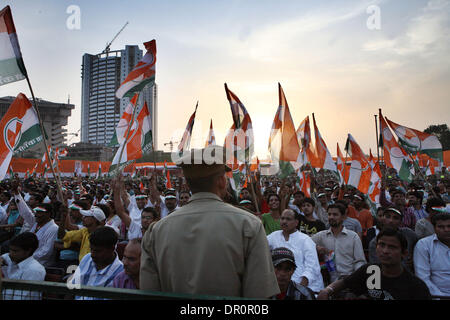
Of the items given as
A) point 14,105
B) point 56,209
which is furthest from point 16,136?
point 56,209

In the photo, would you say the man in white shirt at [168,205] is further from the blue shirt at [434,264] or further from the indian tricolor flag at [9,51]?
the blue shirt at [434,264]

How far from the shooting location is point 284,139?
870cm

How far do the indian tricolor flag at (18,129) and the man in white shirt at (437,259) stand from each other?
638 cm

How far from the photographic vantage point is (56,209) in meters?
8.73

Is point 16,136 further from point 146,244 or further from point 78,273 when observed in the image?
point 146,244

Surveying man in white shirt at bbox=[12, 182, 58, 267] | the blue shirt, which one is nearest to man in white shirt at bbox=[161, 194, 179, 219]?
man in white shirt at bbox=[12, 182, 58, 267]

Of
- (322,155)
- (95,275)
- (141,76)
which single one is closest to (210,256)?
(95,275)

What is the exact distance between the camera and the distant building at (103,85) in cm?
7544

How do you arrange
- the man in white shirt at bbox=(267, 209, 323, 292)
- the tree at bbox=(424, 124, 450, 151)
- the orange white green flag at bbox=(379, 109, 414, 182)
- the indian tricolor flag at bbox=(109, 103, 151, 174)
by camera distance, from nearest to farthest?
the man in white shirt at bbox=(267, 209, 323, 292), the indian tricolor flag at bbox=(109, 103, 151, 174), the orange white green flag at bbox=(379, 109, 414, 182), the tree at bbox=(424, 124, 450, 151)

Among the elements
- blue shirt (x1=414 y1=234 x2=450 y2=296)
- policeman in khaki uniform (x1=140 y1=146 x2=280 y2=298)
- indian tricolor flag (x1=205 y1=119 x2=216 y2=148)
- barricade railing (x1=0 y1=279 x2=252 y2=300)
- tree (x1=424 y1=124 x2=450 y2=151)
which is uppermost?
tree (x1=424 y1=124 x2=450 y2=151)

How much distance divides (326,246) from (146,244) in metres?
3.81

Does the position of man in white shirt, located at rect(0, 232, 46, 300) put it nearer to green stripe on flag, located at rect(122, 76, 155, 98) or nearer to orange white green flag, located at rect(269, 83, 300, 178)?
green stripe on flag, located at rect(122, 76, 155, 98)

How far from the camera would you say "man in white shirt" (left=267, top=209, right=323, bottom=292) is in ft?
14.0
